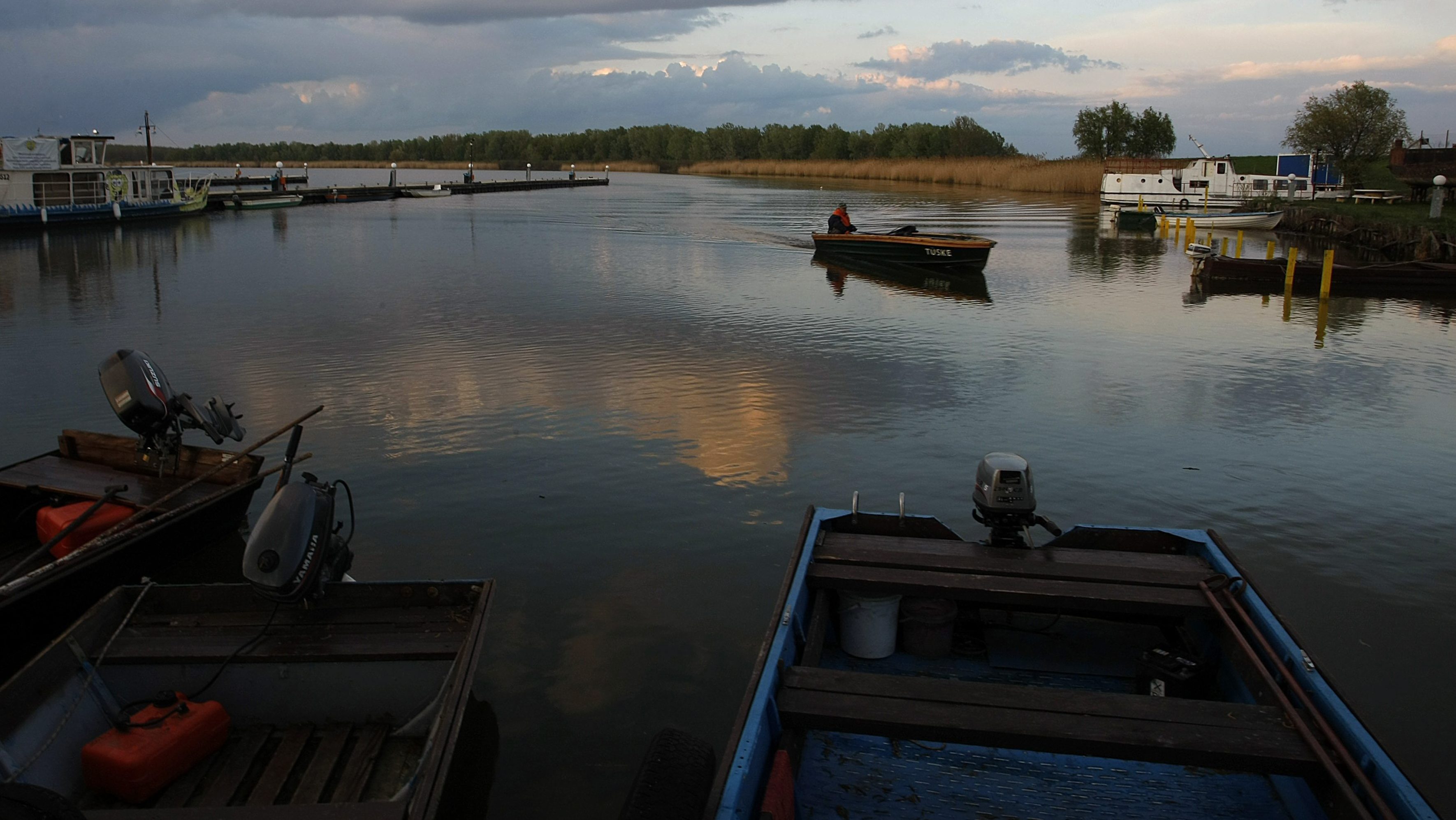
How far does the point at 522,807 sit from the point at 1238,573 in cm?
422

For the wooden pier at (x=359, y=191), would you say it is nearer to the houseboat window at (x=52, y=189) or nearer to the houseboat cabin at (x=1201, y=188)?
the houseboat window at (x=52, y=189)

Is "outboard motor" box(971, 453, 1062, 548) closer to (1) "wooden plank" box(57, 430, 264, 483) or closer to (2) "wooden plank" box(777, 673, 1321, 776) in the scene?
(2) "wooden plank" box(777, 673, 1321, 776)

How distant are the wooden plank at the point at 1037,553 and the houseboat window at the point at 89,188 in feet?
153

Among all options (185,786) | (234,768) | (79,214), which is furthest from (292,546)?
(79,214)

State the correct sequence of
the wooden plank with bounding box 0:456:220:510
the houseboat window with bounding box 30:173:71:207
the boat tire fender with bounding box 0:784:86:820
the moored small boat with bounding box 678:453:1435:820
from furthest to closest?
1. the houseboat window with bounding box 30:173:71:207
2. the wooden plank with bounding box 0:456:220:510
3. the moored small boat with bounding box 678:453:1435:820
4. the boat tire fender with bounding box 0:784:86:820

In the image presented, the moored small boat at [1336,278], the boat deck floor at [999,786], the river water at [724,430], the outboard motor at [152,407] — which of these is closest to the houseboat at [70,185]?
the river water at [724,430]

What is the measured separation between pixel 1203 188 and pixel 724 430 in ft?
151

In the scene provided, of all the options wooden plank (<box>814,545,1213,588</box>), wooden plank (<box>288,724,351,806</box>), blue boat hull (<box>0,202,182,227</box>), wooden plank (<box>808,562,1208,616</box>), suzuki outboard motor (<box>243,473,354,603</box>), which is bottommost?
→ wooden plank (<box>288,724,351,806</box>)

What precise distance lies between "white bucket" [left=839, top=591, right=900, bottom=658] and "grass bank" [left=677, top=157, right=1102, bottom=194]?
66.7 meters

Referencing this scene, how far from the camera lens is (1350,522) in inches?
361

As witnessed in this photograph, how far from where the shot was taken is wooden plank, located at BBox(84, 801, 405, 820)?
4.16 metres

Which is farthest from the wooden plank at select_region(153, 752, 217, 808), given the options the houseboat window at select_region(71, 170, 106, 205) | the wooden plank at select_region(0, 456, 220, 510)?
the houseboat window at select_region(71, 170, 106, 205)

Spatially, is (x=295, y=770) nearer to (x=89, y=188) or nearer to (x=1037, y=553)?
(x=1037, y=553)

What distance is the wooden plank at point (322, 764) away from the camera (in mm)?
4812
